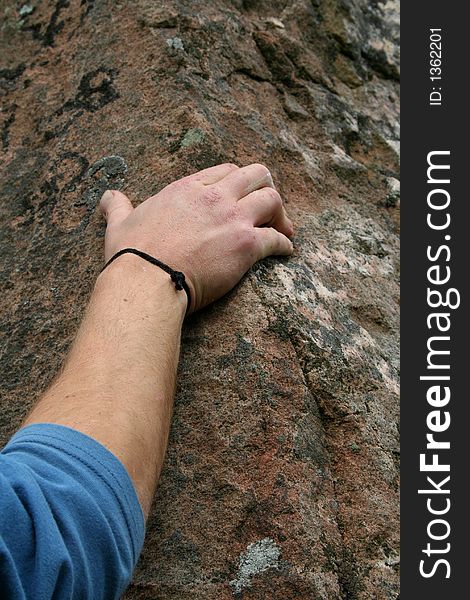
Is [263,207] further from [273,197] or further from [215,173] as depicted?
[215,173]

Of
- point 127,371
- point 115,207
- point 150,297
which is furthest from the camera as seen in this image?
point 115,207

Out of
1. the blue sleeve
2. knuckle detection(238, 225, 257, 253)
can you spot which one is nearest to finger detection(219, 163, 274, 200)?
knuckle detection(238, 225, 257, 253)

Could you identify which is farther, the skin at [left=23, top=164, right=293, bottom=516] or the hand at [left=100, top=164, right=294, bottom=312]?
the hand at [left=100, top=164, right=294, bottom=312]

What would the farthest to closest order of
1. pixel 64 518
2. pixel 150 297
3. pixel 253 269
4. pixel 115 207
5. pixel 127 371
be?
pixel 115 207 → pixel 253 269 → pixel 150 297 → pixel 127 371 → pixel 64 518

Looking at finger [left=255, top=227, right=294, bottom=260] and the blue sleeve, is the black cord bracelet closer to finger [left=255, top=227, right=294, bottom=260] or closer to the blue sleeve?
finger [left=255, top=227, right=294, bottom=260]

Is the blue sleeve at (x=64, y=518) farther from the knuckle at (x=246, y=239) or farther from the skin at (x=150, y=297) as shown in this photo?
the knuckle at (x=246, y=239)

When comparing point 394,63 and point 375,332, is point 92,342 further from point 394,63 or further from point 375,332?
point 394,63

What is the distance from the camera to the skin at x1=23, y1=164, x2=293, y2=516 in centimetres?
153

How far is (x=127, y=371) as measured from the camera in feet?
5.30

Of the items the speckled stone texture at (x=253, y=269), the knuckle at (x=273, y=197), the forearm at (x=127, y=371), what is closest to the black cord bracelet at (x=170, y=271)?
the forearm at (x=127, y=371)

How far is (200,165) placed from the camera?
2299mm

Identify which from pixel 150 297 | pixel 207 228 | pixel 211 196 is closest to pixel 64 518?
pixel 150 297

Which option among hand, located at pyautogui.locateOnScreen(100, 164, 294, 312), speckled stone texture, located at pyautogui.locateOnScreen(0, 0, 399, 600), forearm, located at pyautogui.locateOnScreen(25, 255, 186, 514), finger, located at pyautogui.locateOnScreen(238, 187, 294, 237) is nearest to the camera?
forearm, located at pyautogui.locateOnScreen(25, 255, 186, 514)

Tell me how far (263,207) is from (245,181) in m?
0.09
